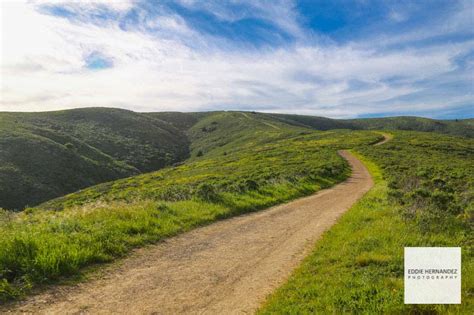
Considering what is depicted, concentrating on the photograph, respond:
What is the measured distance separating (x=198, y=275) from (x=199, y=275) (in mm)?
22

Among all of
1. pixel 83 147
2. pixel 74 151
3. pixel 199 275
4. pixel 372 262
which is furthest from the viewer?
pixel 83 147

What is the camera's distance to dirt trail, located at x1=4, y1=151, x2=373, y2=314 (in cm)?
571

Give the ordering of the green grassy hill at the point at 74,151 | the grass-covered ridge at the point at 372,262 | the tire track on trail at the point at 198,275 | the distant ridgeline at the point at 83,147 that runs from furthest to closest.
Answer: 1. the distant ridgeline at the point at 83,147
2. the green grassy hill at the point at 74,151
3. the tire track on trail at the point at 198,275
4. the grass-covered ridge at the point at 372,262

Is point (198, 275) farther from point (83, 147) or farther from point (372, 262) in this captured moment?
point (83, 147)

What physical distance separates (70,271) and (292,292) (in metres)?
4.78

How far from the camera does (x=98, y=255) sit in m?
7.76

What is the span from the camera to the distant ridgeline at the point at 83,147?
61156 mm

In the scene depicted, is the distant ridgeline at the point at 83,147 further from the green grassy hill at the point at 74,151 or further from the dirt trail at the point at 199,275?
the dirt trail at the point at 199,275

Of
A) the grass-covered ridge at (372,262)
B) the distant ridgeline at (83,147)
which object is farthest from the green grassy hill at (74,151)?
the grass-covered ridge at (372,262)

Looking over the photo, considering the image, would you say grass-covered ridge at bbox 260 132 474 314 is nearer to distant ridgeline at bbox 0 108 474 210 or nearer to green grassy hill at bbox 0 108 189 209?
green grassy hill at bbox 0 108 189 209

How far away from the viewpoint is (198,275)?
711cm

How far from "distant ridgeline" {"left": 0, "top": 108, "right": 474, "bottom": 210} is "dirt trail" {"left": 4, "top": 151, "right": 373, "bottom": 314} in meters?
57.2

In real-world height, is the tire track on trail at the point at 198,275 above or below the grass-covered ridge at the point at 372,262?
below

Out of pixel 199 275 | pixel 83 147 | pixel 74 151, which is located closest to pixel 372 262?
pixel 199 275
